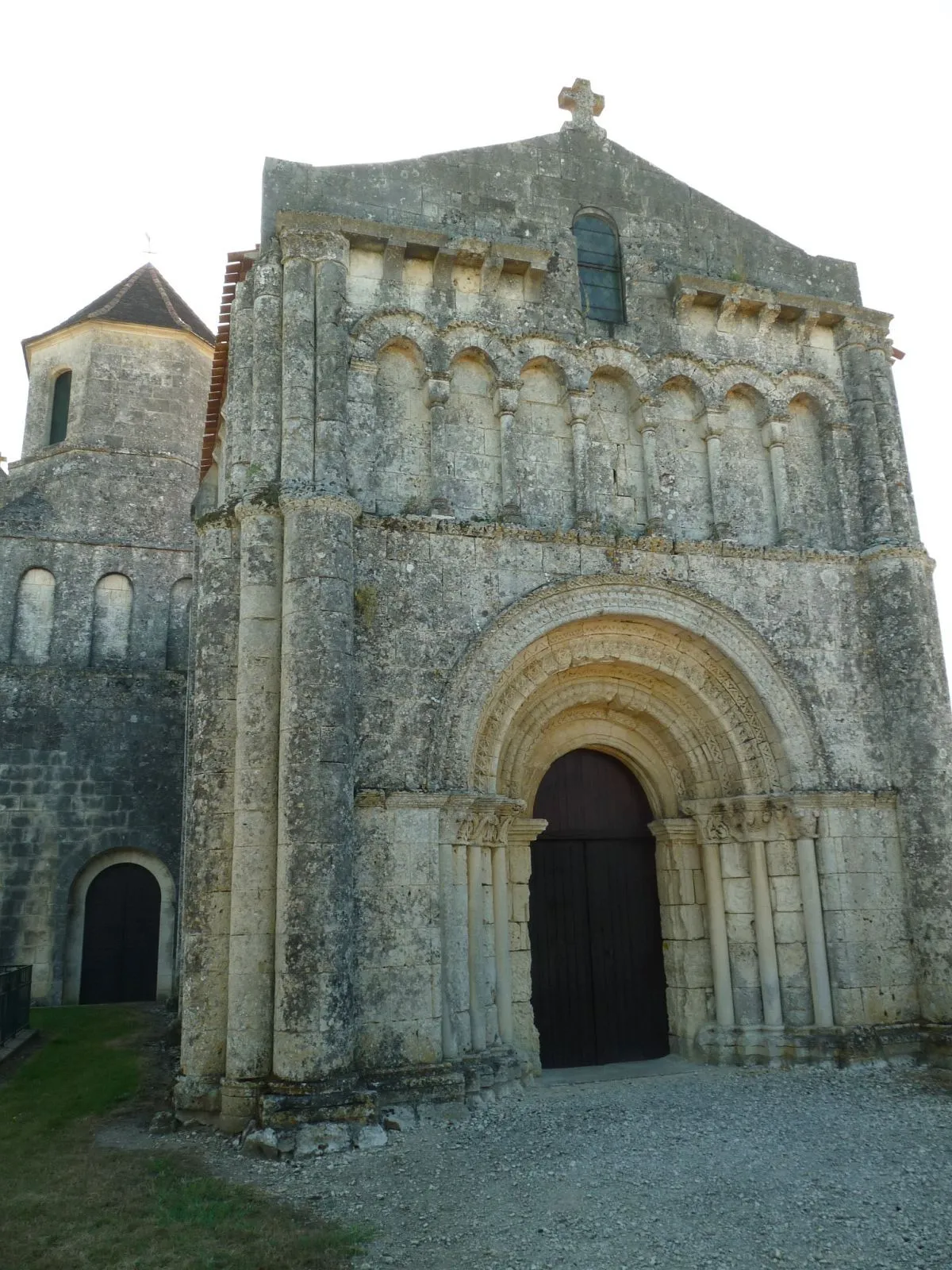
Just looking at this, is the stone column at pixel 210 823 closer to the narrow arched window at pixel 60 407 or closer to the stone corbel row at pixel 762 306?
the stone corbel row at pixel 762 306

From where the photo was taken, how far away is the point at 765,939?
9047mm

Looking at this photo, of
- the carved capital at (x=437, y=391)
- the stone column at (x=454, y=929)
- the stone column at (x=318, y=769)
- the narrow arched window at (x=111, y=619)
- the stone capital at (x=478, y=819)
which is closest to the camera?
the stone column at (x=318, y=769)

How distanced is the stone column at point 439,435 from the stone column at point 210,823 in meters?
1.89

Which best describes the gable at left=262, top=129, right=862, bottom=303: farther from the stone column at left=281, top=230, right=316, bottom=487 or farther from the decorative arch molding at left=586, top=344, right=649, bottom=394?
the decorative arch molding at left=586, top=344, right=649, bottom=394

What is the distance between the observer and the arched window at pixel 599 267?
10.1m

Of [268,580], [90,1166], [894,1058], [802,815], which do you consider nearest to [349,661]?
[268,580]

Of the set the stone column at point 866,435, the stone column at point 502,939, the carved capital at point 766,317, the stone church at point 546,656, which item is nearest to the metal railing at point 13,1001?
the stone church at point 546,656

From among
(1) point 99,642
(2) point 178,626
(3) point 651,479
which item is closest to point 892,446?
(3) point 651,479

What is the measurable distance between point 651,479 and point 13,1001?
876 centimetres

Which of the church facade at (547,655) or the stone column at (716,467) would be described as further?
the stone column at (716,467)

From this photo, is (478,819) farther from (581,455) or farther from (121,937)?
(121,937)

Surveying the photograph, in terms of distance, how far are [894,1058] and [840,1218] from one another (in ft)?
12.1

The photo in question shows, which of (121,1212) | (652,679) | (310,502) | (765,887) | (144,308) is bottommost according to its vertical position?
(121,1212)

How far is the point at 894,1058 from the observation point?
8.66 meters
